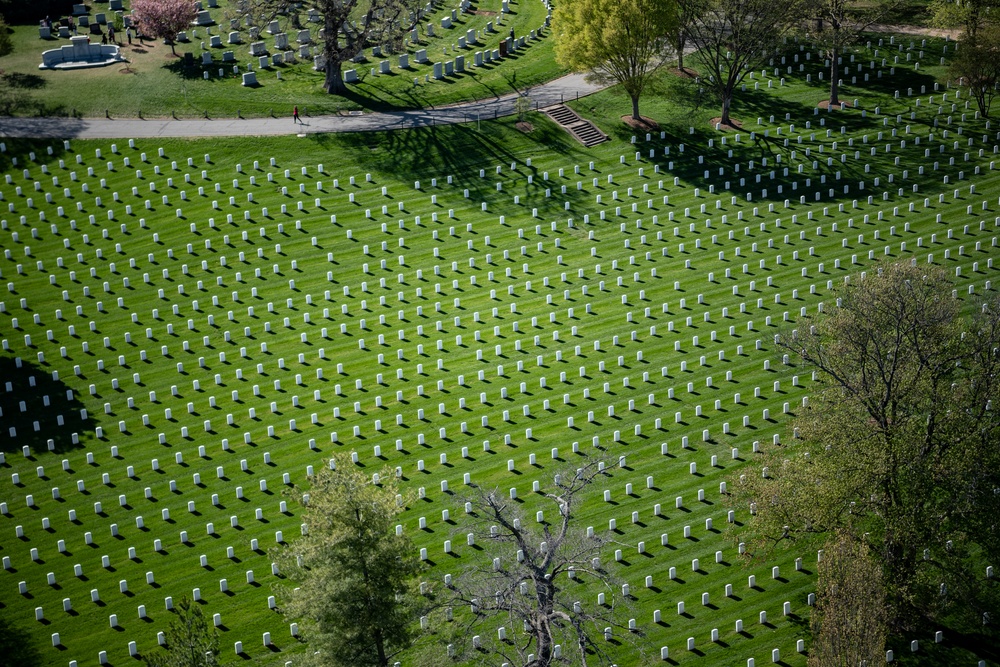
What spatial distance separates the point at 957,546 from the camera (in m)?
45.9

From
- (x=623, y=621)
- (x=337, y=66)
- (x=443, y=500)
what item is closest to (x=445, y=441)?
(x=443, y=500)

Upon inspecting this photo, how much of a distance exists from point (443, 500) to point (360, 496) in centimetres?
1248

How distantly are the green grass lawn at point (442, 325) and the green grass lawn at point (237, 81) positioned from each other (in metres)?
5.95

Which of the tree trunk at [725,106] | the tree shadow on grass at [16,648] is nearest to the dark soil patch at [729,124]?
the tree trunk at [725,106]

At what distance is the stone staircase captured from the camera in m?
80.2

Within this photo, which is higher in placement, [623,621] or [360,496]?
[360,496]

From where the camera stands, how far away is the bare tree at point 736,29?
80312 millimetres

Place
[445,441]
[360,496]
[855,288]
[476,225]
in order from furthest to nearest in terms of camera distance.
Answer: [476,225], [445,441], [855,288], [360,496]

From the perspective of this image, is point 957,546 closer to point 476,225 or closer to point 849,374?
point 849,374

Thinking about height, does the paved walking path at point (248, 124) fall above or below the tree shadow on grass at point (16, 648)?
above

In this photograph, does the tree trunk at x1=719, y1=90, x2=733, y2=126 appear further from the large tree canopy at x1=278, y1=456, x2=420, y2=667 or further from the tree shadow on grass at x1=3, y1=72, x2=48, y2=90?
the large tree canopy at x1=278, y1=456, x2=420, y2=667

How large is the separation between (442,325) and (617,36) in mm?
26628

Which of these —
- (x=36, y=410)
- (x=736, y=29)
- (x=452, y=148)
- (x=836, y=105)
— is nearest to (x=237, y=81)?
(x=452, y=148)

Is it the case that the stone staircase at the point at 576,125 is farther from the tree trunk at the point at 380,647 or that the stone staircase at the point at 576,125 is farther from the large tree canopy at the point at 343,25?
the tree trunk at the point at 380,647
